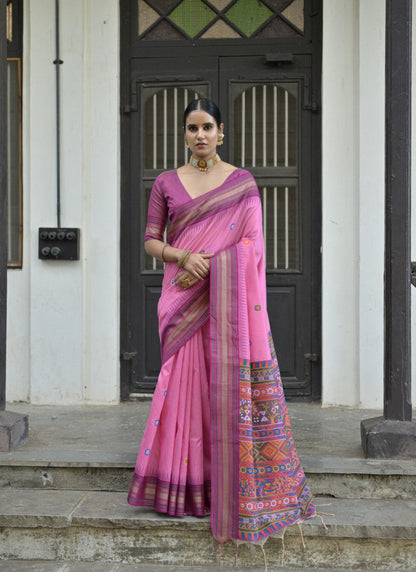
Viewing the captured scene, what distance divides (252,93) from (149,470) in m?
3.43

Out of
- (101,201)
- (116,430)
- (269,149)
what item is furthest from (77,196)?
(116,430)

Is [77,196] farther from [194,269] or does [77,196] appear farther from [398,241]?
[398,241]

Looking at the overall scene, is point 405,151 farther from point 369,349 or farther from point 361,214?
point 369,349

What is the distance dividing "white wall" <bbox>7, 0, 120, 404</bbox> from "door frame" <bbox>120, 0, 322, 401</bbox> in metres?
0.12

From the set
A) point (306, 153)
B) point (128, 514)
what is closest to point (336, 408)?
point (306, 153)

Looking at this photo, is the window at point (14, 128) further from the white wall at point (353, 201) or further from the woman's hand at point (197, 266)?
the woman's hand at point (197, 266)

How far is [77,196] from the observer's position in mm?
5492

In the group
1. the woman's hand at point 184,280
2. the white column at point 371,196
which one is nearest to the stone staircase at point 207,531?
the woman's hand at point 184,280

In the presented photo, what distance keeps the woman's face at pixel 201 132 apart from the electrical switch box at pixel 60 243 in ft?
7.70

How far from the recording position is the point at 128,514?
132 inches

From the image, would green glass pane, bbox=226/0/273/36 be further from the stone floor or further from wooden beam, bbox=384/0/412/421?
the stone floor

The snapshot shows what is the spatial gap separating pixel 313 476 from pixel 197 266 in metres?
1.34

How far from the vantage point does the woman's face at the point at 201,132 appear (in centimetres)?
328

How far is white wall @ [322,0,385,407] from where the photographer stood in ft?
17.3
